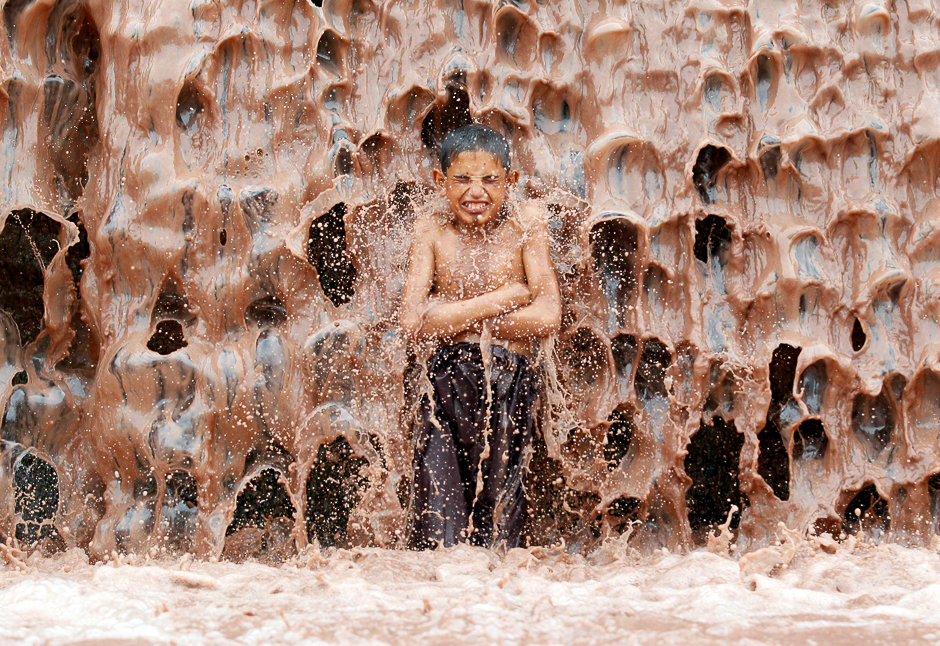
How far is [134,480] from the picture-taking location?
318 centimetres

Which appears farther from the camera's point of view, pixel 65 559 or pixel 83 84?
pixel 83 84

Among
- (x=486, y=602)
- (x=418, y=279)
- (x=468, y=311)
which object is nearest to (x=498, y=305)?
(x=468, y=311)

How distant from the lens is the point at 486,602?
2232 millimetres

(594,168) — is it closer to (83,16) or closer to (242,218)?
(242,218)

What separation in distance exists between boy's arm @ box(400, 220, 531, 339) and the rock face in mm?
277

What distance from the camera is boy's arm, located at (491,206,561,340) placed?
2.99 m

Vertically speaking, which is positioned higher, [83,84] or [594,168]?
[83,84]

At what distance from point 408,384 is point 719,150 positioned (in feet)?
4.55

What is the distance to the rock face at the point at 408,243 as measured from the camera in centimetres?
321

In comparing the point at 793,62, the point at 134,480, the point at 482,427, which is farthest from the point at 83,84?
the point at 793,62

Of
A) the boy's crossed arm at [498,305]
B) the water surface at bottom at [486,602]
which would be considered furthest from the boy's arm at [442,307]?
the water surface at bottom at [486,602]

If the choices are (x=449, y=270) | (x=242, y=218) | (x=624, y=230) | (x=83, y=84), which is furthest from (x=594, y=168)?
(x=83, y=84)

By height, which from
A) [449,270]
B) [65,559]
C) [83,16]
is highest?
[83,16]

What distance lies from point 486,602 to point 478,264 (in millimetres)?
1197
